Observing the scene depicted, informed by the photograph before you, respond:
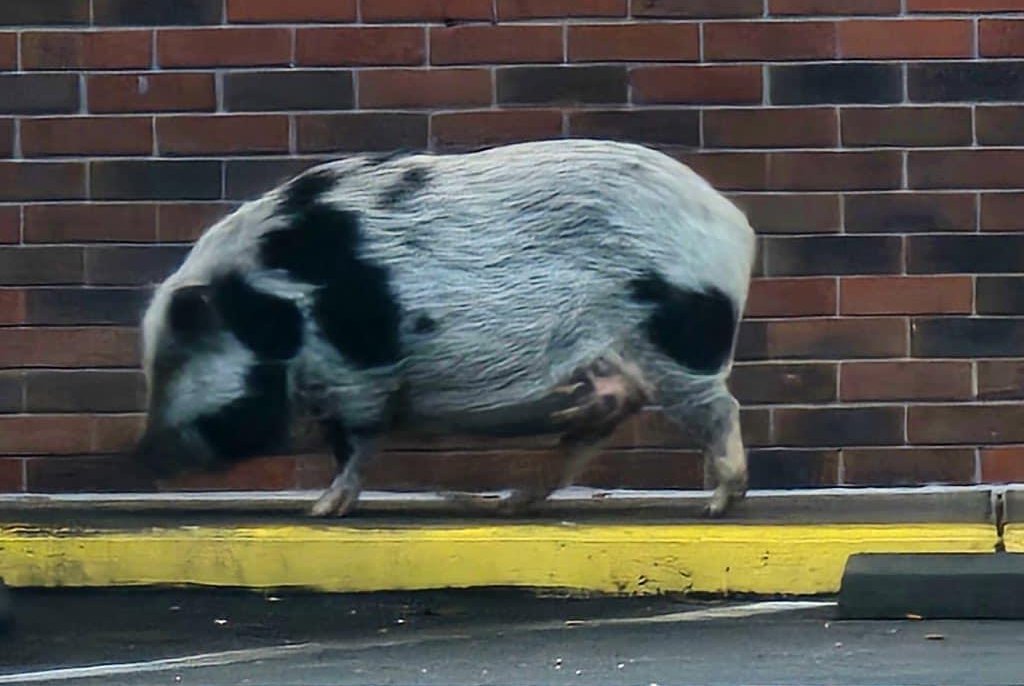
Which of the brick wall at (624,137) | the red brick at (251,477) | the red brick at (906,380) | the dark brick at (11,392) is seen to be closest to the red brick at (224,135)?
the brick wall at (624,137)

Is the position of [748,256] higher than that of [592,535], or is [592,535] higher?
[748,256]

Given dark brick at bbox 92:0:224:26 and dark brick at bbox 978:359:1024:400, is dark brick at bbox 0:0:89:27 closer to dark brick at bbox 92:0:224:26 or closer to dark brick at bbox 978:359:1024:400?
dark brick at bbox 92:0:224:26

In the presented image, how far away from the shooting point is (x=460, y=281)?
6.97m

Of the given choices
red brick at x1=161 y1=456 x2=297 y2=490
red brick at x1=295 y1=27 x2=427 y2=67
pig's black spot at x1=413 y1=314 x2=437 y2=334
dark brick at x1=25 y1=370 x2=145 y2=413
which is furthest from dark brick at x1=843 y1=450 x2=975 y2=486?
dark brick at x1=25 y1=370 x2=145 y2=413

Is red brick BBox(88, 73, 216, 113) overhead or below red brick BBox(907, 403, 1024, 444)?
overhead

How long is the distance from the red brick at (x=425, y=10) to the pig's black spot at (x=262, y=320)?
39.9 inches

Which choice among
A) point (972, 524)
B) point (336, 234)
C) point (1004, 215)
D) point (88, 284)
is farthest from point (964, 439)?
point (88, 284)

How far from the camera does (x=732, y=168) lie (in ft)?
23.3

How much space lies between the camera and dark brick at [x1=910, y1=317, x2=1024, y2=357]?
711 centimetres

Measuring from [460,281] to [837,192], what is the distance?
52.2 inches

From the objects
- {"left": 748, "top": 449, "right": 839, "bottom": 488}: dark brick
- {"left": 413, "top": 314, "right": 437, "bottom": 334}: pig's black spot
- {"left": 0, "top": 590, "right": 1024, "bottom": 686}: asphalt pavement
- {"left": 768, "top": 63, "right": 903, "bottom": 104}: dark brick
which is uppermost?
{"left": 768, "top": 63, "right": 903, "bottom": 104}: dark brick

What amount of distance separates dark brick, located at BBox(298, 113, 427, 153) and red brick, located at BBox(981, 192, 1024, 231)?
6.31ft

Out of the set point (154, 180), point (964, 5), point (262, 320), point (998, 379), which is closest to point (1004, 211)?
point (998, 379)

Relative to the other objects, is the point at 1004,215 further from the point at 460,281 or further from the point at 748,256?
the point at 460,281
